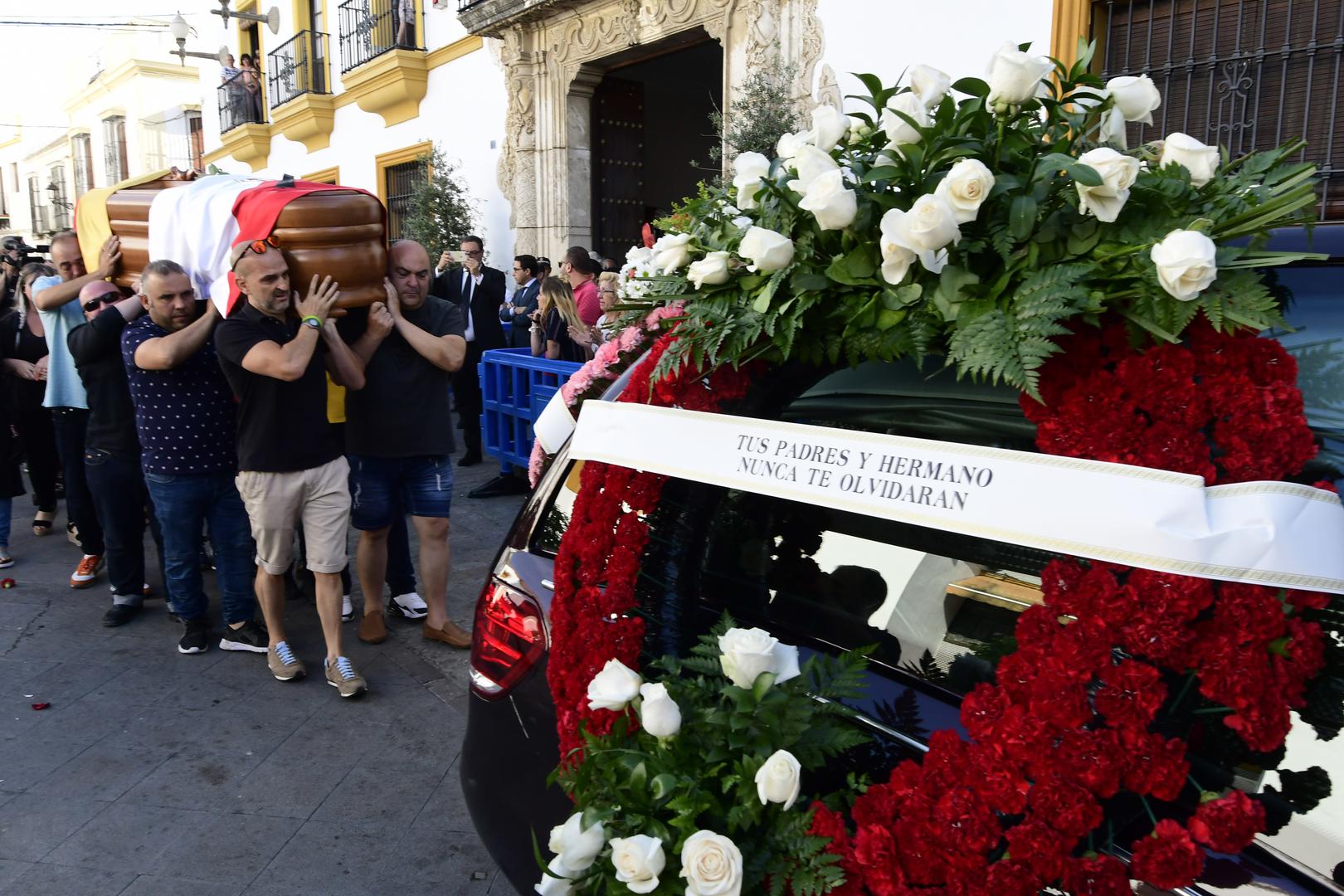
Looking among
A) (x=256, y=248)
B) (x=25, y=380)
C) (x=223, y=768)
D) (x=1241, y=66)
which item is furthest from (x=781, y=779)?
(x=25, y=380)

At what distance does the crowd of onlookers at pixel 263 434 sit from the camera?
4.04m

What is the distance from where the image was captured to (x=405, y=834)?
3.18m

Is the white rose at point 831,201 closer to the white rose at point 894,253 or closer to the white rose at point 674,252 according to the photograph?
the white rose at point 894,253

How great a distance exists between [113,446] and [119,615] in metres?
0.90

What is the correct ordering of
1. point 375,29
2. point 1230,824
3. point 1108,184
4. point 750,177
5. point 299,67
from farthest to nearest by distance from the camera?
point 299,67, point 375,29, point 750,177, point 1108,184, point 1230,824

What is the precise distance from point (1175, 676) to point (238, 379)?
3686 millimetres

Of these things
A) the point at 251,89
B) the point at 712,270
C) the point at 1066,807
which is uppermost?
the point at 251,89

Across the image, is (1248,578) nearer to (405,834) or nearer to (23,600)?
(405,834)

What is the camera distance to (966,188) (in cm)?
139

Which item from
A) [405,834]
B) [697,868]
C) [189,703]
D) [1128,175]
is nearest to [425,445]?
[189,703]

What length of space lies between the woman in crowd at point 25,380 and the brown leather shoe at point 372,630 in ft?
9.66

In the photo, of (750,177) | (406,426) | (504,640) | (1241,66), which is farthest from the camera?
(1241,66)

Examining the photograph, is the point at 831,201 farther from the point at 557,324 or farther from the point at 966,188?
the point at 557,324

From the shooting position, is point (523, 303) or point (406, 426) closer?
point (406, 426)
